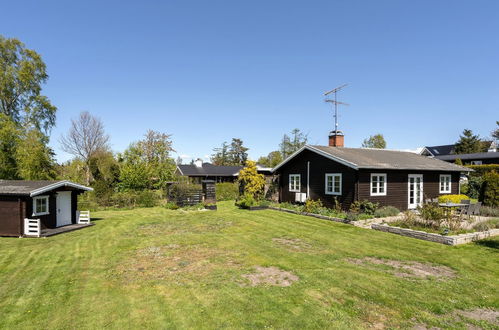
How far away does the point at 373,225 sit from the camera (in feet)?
46.7

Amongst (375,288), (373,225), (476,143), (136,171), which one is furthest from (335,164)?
(476,143)

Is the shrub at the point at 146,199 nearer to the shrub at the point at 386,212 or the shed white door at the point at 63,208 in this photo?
the shed white door at the point at 63,208

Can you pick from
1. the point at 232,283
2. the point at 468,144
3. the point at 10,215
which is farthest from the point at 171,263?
the point at 468,144

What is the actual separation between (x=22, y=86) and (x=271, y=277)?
1442 inches

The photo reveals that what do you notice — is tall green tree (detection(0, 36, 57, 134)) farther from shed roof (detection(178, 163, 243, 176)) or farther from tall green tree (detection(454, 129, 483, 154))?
tall green tree (detection(454, 129, 483, 154))

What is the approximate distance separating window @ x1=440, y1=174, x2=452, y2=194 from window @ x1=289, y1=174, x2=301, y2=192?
10.6 m

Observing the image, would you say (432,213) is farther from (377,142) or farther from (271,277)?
(377,142)

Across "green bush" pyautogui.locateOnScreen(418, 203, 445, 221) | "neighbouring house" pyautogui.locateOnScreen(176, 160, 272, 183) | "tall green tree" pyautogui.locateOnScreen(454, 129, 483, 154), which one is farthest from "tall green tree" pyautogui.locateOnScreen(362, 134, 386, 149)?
"green bush" pyautogui.locateOnScreen(418, 203, 445, 221)

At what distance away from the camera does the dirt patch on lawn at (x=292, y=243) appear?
1056 cm

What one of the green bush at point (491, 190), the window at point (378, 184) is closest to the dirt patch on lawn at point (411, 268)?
the window at point (378, 184)

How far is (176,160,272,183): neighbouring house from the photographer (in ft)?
133

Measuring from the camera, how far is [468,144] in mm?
56312

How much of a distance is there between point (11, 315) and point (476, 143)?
71.7 m

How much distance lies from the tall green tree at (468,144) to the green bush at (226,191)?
52128mm
